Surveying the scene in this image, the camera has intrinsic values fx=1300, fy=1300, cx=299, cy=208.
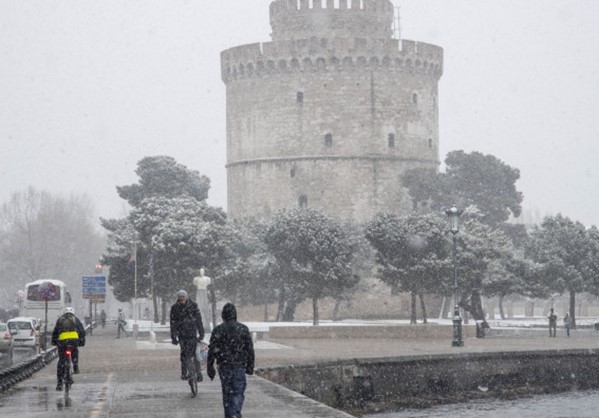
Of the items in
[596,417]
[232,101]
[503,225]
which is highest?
[232,101]

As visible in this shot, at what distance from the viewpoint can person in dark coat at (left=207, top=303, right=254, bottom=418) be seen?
14.2m

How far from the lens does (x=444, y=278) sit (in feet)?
189

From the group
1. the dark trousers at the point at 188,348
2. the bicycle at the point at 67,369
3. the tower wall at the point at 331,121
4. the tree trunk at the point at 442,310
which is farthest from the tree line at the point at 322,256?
the dark trousers at the point at 188,348

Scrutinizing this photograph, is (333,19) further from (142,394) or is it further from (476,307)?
(142,394)

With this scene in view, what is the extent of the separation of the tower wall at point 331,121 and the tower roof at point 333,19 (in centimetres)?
14

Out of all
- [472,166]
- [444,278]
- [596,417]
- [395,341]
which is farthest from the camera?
[472,166]

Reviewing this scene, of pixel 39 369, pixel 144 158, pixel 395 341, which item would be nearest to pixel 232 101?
pixel 144 158

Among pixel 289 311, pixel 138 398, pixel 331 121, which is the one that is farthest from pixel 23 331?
pixel 331 121

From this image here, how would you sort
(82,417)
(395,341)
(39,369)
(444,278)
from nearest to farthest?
(82,417)
(39,369)
(395,341)
(444,278)

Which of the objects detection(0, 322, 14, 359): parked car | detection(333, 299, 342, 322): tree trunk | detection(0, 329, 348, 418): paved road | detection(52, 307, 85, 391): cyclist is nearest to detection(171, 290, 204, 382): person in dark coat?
detection(0, 329, 348, 418): paved road

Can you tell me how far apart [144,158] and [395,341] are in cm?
3798

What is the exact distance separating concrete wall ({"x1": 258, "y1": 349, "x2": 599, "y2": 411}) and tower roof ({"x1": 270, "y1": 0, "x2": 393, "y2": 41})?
48627 mm

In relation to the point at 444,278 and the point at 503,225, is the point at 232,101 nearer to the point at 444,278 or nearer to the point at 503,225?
the point at 503,225

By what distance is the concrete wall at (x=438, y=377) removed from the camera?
25578mm
